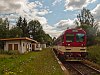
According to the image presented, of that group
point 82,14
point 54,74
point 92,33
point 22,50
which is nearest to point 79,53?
point 54,74

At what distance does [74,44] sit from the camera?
22922mm

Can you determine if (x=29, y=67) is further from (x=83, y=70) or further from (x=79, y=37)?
(x=79, y=37)

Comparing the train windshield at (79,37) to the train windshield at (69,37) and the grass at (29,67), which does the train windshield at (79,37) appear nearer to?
the train windshield at (69,37)

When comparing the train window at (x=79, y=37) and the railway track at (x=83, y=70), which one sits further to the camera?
the train window at (x=79, y=37)

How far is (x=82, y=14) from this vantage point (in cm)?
8644

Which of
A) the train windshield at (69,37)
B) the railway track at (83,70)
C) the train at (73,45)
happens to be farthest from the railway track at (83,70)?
the train windshield at (69,37)

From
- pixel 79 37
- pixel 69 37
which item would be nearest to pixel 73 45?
pixel 69 37

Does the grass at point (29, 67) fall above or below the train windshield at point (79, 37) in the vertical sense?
below

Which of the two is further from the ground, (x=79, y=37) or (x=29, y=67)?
(x=79, y=37)

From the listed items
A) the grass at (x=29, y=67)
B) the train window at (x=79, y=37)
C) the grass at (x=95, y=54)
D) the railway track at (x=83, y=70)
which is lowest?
the railway track at (x=83, y=70)

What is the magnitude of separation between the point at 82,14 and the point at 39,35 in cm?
3533

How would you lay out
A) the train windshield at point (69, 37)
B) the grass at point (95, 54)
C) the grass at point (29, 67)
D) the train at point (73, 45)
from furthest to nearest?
1. the train windshield at point (69, 37)
2. the train at point (73, 45)
3. the grass at point (95, 54)
4. the grass at point (29, 67)

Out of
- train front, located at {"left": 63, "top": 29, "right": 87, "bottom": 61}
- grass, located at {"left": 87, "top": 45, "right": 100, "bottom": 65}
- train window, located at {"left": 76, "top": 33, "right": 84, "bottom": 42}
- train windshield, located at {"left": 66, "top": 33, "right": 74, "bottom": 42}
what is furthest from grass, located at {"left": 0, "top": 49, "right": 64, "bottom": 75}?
grass, located at {"left": 87, "top": 45, "right": 100, "bottom": 65}

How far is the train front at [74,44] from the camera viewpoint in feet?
74.7
